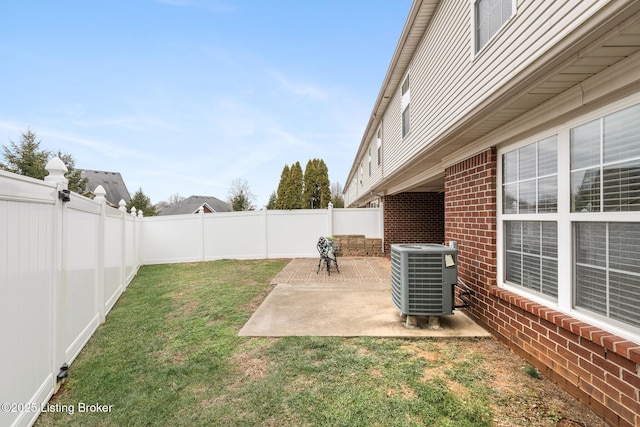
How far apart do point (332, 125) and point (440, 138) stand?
23.7 m

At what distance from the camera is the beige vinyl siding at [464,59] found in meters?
2.86

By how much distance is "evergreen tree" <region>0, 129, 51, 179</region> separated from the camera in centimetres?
1530

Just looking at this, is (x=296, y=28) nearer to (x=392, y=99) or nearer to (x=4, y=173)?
(x=392, y=99)

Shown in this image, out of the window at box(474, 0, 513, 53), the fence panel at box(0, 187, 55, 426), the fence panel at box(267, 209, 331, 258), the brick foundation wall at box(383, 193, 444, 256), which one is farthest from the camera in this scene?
the fence panel at box(267, 209, 331, 258)

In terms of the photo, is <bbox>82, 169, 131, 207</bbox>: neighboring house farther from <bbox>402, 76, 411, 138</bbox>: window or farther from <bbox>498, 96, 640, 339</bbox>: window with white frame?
<bbox>498, 96, 640, 339</bbox>: window with white frame

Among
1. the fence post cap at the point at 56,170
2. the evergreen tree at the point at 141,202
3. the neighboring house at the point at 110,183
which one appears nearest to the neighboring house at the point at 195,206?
the neighboring house at the point at 110,183

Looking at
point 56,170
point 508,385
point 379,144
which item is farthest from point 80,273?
point 379,144

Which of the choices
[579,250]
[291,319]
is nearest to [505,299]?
[579,250]

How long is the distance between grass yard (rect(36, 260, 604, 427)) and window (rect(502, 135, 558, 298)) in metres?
0.90

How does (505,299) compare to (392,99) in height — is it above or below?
below

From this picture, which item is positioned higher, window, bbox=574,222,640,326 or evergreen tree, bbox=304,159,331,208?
evergreen tree, bbox=304,159,331,208

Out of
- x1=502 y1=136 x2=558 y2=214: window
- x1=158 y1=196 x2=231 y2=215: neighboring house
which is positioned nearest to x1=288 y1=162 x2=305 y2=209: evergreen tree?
x1=158 y1=196 x2=231 y2=215: neighboring house

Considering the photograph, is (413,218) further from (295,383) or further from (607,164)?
(295,383)

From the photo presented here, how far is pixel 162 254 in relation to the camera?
1104 centimetres
